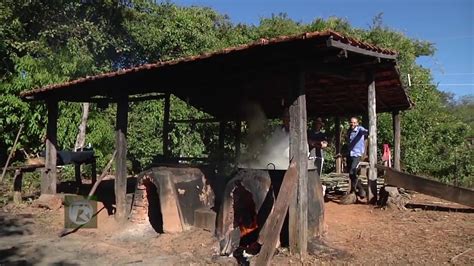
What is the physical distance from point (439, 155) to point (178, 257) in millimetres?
13576

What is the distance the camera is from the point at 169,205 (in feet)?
26.0

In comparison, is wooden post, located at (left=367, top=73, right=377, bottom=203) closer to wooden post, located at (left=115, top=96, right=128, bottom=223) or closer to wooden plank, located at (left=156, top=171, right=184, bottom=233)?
wooden plank, located at (left=156, top=171, right=184, bottom=233)

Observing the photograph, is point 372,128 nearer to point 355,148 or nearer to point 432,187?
point 355,148

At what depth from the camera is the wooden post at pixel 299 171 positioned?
6.21 meters

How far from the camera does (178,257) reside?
6559 millimetres

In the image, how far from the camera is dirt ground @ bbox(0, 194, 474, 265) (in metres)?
6.06

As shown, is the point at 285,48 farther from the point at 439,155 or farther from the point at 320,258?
the point at 439,155

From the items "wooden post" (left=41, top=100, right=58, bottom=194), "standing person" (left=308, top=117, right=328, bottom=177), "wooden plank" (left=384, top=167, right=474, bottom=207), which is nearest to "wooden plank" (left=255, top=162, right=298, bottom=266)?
"wooden plank" (left=384, top=167, right=474, bottom=207)

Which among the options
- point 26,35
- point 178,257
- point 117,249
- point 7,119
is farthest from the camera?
point 26,35

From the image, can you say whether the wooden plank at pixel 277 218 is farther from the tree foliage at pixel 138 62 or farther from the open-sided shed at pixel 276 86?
the tree foliage at pixel 138 62

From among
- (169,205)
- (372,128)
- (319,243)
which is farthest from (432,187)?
(169,205)

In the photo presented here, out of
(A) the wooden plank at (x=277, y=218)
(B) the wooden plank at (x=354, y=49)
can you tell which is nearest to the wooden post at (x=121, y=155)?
(A) the wooden plank at (x=277, y=218)

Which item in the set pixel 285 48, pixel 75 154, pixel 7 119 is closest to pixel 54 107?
pixel 75 154

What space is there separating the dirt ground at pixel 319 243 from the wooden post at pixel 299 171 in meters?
0.23
